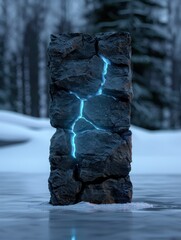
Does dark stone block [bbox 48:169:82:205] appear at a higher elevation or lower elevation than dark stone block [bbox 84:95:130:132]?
lower

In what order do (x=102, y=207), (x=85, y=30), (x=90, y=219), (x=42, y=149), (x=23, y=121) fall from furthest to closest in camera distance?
(x=85, y=30)
(x=23, y=121)
(x=42, y=149)
(x=102, y=207)
(x=90, y=219)

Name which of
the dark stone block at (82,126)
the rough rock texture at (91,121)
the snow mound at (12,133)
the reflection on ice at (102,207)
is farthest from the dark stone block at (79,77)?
the snow mound at (12,133)

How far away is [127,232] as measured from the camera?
24.4ft

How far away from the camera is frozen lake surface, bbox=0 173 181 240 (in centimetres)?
727

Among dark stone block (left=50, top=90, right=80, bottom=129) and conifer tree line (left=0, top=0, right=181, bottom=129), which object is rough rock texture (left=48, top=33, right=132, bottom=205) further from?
conifer tree line (left=0, top=0, right=181, bottom=129)

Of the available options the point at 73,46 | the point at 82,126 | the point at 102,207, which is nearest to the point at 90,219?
the point at 102,207

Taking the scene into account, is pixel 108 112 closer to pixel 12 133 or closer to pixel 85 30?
pixel 12 133

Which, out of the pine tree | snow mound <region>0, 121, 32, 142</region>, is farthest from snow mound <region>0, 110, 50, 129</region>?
the pine tree

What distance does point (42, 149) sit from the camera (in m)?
26.1

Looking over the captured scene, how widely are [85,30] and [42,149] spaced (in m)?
23.8

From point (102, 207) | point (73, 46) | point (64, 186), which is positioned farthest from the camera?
point (73, 46)

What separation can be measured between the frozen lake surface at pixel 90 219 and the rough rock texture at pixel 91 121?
301mm

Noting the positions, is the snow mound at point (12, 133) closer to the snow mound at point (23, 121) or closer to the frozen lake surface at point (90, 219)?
the snow mound at point (23, 121)

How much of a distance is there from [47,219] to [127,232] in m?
1.59
